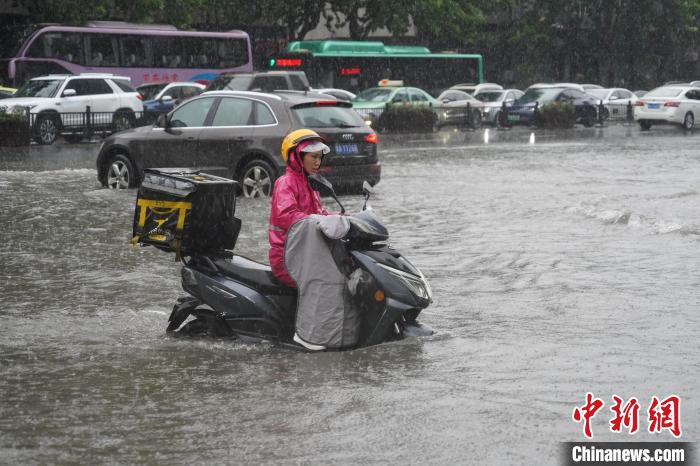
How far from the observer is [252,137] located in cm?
1678

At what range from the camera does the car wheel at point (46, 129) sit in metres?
31.7

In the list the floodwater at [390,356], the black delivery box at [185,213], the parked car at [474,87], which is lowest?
the floodwater at [390,356]

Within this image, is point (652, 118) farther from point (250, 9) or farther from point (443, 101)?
point (250, 9)

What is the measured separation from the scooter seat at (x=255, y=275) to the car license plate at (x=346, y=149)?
29.9 ft

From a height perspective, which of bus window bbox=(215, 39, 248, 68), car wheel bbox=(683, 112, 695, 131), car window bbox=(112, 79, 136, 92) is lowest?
car wheel bbox=(683, 112, 695, 131)

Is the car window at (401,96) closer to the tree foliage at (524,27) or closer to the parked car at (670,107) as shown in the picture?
the parked car at (670,107)

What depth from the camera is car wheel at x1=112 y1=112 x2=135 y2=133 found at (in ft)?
112

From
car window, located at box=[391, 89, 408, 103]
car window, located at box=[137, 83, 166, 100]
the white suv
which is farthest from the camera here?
car window, located at box=[391, 89, 408, 103]

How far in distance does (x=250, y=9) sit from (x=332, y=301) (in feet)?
147

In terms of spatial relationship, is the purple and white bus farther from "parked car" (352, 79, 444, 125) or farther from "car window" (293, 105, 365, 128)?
"car window" (293, 105, 365, 128)

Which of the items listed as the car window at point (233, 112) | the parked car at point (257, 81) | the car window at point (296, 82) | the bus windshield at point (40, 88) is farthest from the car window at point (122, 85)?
the car window at point (233, 112)

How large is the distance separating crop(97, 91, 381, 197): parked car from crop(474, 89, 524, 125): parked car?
28.0m

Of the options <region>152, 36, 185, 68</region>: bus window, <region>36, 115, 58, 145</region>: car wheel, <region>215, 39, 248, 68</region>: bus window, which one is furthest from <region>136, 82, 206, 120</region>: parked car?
<region>215, 39, 248, 68</region>: bus window

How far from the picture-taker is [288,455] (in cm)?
546
